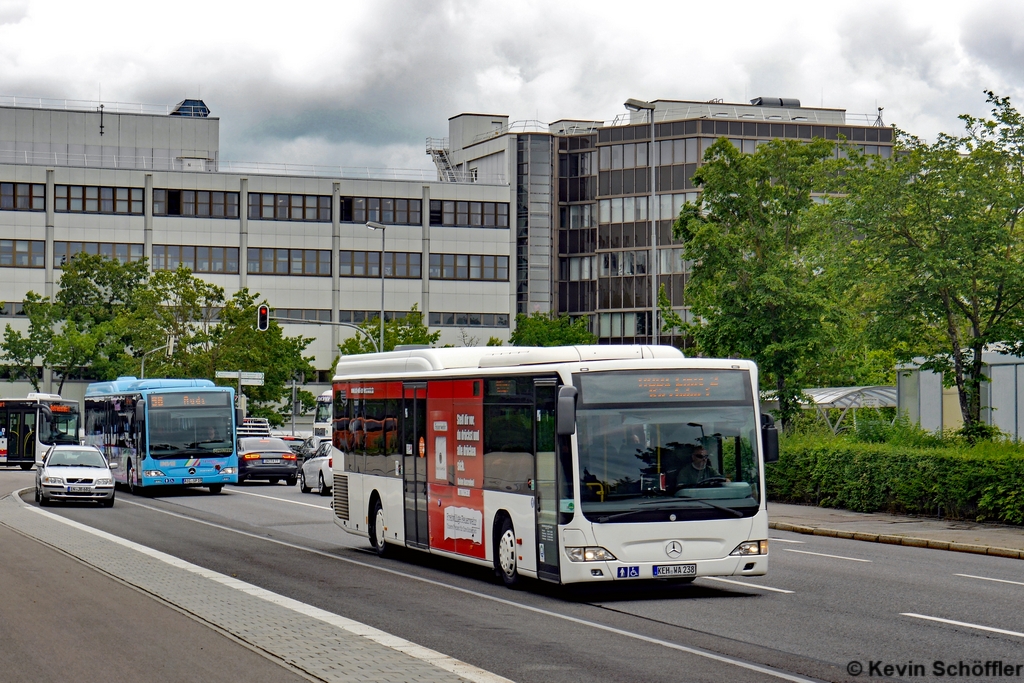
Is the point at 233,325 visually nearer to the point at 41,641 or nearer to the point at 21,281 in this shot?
the point at 21,281

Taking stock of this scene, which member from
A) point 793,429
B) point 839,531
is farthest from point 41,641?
point 793,429

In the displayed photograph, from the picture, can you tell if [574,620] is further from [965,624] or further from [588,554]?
[965,624]

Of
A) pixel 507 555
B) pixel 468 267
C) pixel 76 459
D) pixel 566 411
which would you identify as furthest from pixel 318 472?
pixel 468 267

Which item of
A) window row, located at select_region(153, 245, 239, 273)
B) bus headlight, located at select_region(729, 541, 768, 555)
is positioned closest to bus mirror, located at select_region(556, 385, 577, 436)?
bus headlight, located at select_region(729, 541, 768, 555)

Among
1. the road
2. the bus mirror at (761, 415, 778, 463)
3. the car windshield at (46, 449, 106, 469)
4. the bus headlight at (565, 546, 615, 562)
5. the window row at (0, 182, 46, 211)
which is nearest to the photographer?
the road

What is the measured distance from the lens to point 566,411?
550 inches

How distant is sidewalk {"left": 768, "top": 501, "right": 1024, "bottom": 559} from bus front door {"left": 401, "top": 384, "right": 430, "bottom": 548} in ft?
27.8

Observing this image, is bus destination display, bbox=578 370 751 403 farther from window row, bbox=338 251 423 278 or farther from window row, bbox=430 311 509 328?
window row, bbox=430 311 509 328

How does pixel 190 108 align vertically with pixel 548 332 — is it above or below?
above

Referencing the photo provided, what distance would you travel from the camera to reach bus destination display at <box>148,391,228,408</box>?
38.0 m

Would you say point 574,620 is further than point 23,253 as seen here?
No

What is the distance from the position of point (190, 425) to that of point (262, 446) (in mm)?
7859

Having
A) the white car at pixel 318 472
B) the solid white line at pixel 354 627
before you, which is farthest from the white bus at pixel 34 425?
the solid white line at pixel 354 627

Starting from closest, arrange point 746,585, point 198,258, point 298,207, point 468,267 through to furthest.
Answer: point 746,585
point 198,258
point 298,207
point 468,267
